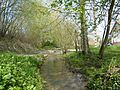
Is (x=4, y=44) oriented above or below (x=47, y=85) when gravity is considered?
above

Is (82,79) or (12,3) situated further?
(12,3)

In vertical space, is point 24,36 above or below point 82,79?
above

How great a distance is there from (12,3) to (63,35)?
30.4 feet

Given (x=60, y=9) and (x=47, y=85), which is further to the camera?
(x=60, y=9)

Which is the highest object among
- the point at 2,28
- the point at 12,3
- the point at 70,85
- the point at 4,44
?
the point at 12,3

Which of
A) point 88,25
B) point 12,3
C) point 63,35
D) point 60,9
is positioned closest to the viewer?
point 60,9

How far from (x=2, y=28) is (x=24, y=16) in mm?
2621

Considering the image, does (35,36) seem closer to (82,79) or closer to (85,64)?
(85,64)

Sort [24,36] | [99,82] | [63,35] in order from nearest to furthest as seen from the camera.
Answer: [99,82] < [63,35] < [24,36]

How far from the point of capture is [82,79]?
11.1 m

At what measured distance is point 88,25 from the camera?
46.8ft

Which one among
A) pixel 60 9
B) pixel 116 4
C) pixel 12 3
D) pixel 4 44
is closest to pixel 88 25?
pixel 116 4

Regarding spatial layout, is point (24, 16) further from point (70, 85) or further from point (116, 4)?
point (70, 85)

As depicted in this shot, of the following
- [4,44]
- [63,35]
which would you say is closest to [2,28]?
[4,44]
